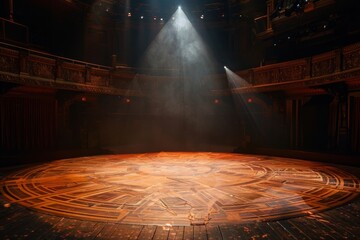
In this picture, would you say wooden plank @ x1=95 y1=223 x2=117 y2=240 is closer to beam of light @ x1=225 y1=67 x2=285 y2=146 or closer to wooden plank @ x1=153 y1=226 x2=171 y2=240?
wooden plank @ x1=153 y1=226 x2=171 y2=240

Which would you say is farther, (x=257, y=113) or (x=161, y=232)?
(x=257, y=113)

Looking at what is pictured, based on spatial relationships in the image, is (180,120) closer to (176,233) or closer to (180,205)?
(180,205)

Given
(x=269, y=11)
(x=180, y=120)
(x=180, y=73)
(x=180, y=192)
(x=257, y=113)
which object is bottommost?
(x=180, y=192)

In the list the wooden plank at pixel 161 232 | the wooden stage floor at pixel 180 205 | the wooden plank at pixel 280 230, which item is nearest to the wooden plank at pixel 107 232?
the wooden stage floor at pixel 180 205

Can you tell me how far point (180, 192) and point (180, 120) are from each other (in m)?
10.7

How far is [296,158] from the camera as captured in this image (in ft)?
34.3

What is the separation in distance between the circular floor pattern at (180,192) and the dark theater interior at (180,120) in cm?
4

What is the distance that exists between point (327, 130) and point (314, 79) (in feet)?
9.15

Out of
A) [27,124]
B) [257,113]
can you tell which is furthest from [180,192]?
[257,113]

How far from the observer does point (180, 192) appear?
5074 mm

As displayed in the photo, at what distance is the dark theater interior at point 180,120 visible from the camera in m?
3.83

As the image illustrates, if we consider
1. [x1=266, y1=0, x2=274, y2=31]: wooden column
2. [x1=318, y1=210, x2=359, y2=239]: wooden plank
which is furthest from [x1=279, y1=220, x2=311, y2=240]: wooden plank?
[x1=266, y1=0, x2=274, y2=31]: wooden column

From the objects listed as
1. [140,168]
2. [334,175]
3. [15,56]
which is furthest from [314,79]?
[15,56]

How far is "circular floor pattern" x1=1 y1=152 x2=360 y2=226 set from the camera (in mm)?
3850
